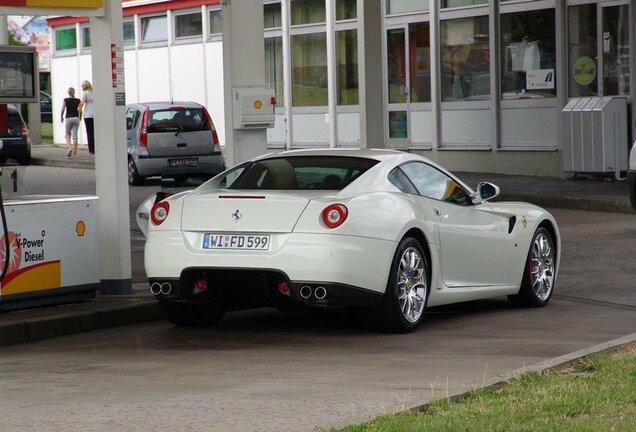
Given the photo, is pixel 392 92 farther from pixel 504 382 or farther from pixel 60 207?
pixel 504 382

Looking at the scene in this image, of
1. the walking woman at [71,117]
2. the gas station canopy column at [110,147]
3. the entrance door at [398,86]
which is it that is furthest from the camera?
the walking woman at [71,117]

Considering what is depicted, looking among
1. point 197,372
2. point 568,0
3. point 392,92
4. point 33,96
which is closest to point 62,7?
point 33,96

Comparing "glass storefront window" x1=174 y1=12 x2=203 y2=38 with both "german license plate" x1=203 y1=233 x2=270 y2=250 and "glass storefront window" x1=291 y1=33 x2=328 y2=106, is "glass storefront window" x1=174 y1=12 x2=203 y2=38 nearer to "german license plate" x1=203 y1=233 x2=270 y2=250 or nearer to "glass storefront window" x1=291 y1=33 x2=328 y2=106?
"glass storefront window" x1=291 y1=33 x2=328 y2=106

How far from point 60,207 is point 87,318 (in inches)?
43.4

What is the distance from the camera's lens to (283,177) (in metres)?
10.8

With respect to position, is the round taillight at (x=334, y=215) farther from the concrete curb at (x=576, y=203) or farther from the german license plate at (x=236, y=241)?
the concrete curb at (x=576, y=203)

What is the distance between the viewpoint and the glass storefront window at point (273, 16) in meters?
35.7

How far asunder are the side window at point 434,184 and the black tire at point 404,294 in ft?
2.19

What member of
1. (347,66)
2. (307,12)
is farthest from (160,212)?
(307,12)

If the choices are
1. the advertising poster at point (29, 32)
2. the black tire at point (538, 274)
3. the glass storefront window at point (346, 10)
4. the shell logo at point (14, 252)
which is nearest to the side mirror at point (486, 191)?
the black tire at point (538, 274)

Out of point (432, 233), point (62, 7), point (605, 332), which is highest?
point (62, 7)

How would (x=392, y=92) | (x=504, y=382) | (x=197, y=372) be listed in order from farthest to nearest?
(x=392, y=92), (x=197, y=372), (x=504, y=382)

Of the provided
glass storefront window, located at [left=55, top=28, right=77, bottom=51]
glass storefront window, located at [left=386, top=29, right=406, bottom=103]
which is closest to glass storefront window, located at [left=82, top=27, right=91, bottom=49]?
glass storefront window, located at [left=55, top=28, right=77, bottom=51]

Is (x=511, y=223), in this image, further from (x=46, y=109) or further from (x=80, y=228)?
(x=46, y=109)
